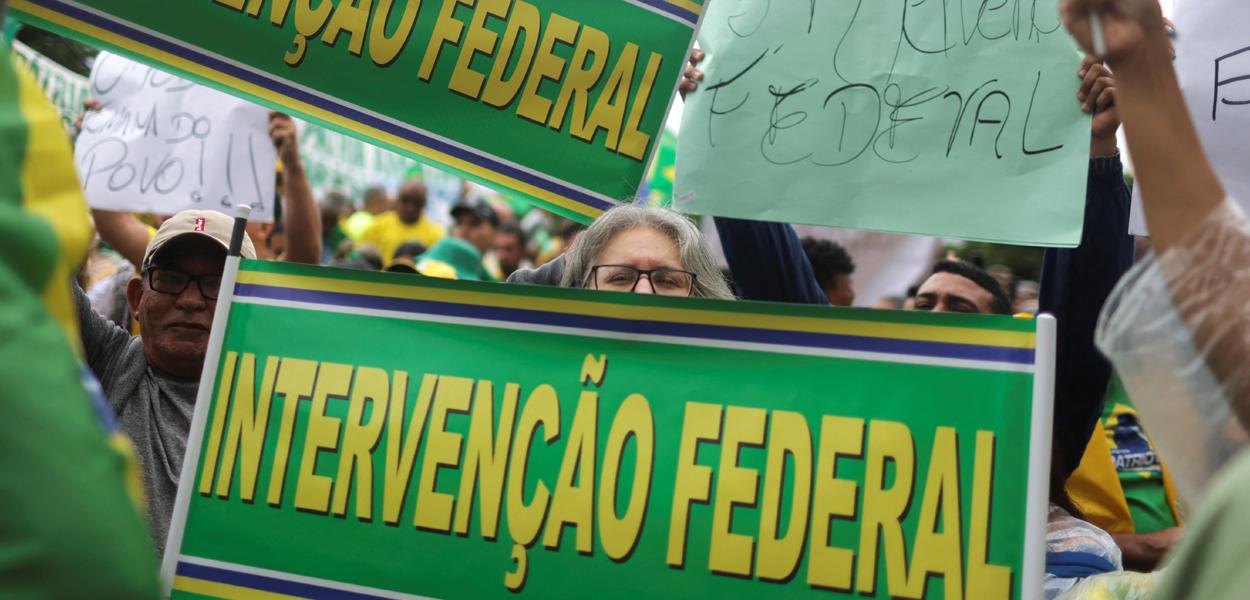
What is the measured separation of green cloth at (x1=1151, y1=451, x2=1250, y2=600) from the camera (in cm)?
79

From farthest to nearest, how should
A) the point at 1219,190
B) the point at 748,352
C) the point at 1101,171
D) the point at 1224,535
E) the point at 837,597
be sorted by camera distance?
the point at 1101,171 < the point at 748,352 < the point at 837,597 < the point at 1219,190 < the point at 1224,535

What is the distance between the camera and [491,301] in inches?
84.5

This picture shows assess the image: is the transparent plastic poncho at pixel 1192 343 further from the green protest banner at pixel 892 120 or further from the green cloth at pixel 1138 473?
the green cloth at pixel 1138 473

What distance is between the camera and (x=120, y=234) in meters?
4.10

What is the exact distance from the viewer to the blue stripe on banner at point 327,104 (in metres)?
2.37

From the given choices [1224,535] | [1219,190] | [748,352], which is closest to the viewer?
[1224,535]

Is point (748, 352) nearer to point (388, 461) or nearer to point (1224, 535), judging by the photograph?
point (388, 461)

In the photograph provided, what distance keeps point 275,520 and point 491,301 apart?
21.3 inches

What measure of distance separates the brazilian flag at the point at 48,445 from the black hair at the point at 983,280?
2.93m

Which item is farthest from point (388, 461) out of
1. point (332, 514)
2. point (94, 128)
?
point (94, 128)

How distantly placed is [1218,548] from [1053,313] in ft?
5.50

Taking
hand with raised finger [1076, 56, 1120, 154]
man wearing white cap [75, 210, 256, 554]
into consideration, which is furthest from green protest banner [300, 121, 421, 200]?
hand with raised finger [1076, 56, 1120, 154]

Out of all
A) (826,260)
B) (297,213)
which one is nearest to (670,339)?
(297,213)

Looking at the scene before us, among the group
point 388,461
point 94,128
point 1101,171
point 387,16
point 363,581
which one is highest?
point 94,128
